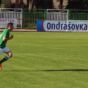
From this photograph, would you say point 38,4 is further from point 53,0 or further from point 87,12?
point 87,12

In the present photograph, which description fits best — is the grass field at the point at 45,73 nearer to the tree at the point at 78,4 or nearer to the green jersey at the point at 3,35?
the green jersey at the point at 3,35

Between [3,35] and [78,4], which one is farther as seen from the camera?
[78,4]

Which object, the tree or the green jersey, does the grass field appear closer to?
the green jersey

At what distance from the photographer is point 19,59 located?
21.9 m

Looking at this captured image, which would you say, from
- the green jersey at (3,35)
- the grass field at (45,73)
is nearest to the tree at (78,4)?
the grass field at (45,73)

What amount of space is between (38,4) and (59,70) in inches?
2722

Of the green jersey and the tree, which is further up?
the green jersey

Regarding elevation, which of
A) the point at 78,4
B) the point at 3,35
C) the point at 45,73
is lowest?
A: the point at 78,4

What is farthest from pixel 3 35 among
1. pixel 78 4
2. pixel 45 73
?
pixel 78 4

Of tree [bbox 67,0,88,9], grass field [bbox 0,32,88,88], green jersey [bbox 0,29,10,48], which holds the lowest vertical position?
tree [bbox 67,0,88,9]

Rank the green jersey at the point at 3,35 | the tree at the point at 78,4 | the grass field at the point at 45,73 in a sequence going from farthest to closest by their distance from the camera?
the tree at the point at 78,4, the green jersey at the point at 3,35, the grass field at the point at 45,73

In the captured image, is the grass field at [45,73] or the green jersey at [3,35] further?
the green jersey at [3,35]

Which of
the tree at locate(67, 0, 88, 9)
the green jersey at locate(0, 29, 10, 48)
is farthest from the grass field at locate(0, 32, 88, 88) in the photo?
the tree at locate(67, 0, 88, 9)

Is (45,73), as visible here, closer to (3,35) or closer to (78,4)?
(3,35)
